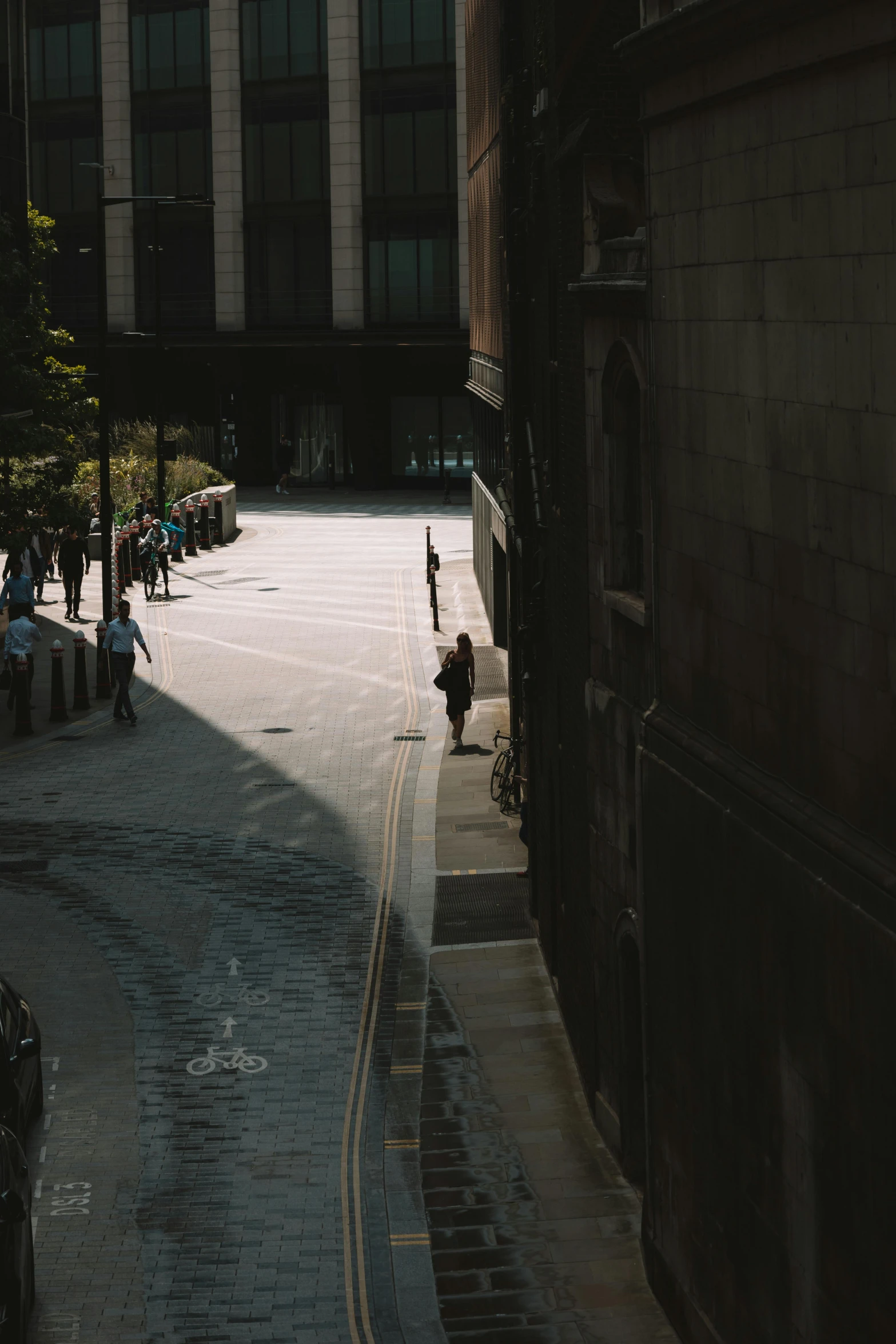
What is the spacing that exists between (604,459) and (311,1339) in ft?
20.6

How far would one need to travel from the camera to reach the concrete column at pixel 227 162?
66438 mm

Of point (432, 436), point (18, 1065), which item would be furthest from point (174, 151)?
point (18, 1065)

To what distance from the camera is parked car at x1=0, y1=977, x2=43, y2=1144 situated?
454 inches

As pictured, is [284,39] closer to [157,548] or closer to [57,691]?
[157,548]

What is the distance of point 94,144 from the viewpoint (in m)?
70.1

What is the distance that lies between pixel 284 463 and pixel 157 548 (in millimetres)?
27775

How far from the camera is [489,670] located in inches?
1261

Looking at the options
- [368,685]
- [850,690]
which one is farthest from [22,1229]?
[368,685]

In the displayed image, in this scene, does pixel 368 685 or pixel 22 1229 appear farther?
pixel 368 685

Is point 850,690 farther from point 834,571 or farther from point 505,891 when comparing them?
point 505,891

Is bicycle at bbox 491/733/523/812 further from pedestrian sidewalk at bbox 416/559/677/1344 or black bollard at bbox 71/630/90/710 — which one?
black bollard at bbox 71/630/90/710

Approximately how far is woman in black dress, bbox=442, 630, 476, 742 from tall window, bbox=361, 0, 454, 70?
44344 millimetres

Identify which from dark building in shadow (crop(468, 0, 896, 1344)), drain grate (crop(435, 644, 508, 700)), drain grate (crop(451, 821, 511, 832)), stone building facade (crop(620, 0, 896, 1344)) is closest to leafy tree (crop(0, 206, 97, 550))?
drain grate (crop(435, 644, 508, 700))

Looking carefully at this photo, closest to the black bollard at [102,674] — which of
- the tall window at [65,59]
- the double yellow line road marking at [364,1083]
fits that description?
the double yellow line road marking at [364,1083]
